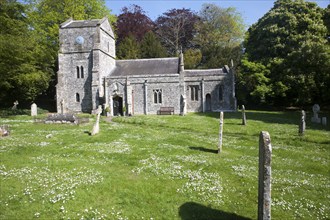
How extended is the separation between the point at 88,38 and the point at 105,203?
34.4m

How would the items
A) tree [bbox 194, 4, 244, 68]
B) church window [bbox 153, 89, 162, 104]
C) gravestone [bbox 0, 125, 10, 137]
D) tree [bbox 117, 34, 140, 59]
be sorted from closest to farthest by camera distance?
gravestone [bbox 0, 125, 10, 137], church window [bbox 153, 89, 162, 104], tree [bbox 117, 34, 140, 59], tree [bbox 194, 4, 244, 68]

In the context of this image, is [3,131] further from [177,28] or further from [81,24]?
[177,28]

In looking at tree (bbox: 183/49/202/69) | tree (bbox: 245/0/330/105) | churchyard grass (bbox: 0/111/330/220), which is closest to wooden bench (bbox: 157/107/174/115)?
tree (bbox: 245/0/330/105)

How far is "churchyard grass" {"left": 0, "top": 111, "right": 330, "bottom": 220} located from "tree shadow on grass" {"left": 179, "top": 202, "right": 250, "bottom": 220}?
0.03 m

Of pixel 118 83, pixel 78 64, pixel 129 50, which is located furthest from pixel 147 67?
pixel 129 50

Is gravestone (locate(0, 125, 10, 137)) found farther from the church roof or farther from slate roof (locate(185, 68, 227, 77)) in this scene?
slate roof (locate(185, 68, 227, 77))

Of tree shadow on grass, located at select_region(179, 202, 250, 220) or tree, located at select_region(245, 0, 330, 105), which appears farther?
tree, located at select_region(245, 0, 330, 105)

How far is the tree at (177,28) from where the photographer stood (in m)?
62.9

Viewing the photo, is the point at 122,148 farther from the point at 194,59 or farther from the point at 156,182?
the point at 194,59

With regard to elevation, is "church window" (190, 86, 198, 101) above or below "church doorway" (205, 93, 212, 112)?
above

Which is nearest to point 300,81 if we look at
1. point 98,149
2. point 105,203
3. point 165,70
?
point 165,70

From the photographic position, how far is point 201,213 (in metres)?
7.20

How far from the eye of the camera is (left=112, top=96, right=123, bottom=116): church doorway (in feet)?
119

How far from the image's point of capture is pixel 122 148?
557 inches
